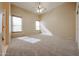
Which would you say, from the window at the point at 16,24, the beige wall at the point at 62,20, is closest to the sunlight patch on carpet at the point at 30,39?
the window at the point at 16,24

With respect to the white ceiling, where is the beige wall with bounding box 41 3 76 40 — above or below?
below

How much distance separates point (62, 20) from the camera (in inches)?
163

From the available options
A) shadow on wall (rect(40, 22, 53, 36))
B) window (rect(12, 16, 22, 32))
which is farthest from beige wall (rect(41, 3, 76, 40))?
window (rect(12, 16, 22, 32))

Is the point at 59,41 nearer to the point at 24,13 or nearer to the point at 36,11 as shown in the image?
the point at 36,11

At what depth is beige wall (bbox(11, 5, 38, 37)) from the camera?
397cm

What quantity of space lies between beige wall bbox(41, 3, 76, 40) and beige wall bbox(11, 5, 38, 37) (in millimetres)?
424

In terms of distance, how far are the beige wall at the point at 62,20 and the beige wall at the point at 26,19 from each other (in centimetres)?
42

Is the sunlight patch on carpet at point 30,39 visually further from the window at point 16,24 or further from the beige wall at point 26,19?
the window at point 16,24

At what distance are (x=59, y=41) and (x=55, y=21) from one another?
81cm

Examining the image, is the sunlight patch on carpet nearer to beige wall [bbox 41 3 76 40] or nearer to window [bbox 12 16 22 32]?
window [bbox 12 16 22 32]

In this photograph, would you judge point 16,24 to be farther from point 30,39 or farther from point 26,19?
point 30,39

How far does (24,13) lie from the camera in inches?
161

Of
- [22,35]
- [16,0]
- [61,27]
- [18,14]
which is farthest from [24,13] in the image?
[61,27]

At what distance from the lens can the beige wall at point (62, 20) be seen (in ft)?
13.1
